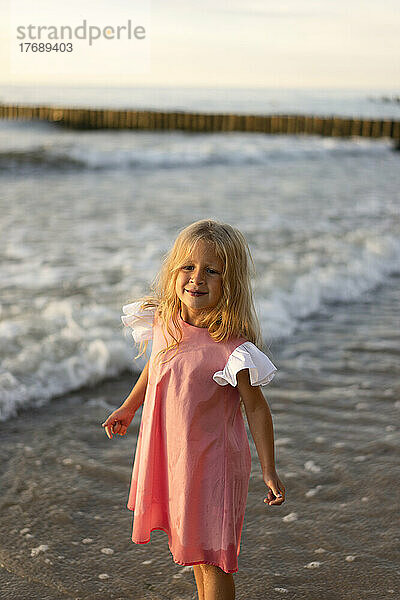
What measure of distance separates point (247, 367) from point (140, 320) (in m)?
0.48

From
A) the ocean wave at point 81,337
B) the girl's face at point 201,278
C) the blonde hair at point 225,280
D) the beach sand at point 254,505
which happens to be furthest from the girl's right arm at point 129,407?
the ocean wave at point 81,337

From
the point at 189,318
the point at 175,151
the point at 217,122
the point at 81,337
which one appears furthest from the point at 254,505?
the point at 217,122

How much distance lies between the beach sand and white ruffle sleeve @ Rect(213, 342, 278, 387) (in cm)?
96

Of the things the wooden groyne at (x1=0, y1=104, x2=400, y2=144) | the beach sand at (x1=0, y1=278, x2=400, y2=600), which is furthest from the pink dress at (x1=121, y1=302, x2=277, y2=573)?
the wooden groyne at (x1=0, y1=104, x2=400, y2=144)

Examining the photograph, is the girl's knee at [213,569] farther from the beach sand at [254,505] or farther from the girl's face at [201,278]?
the girl's face at [201,278]

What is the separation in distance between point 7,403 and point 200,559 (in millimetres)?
2155

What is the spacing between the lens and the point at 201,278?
6.95ft

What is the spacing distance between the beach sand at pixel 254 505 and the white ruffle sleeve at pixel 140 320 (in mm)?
939

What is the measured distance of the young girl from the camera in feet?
6.88

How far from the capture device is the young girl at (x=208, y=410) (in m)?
2.10

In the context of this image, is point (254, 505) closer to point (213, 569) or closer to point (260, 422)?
point (213, 569)

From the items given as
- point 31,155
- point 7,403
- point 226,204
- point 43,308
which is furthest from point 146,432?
point 31,155

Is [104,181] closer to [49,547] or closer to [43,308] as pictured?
[43,308]

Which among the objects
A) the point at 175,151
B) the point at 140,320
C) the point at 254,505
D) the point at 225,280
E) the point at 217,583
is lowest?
the point at 175,151
